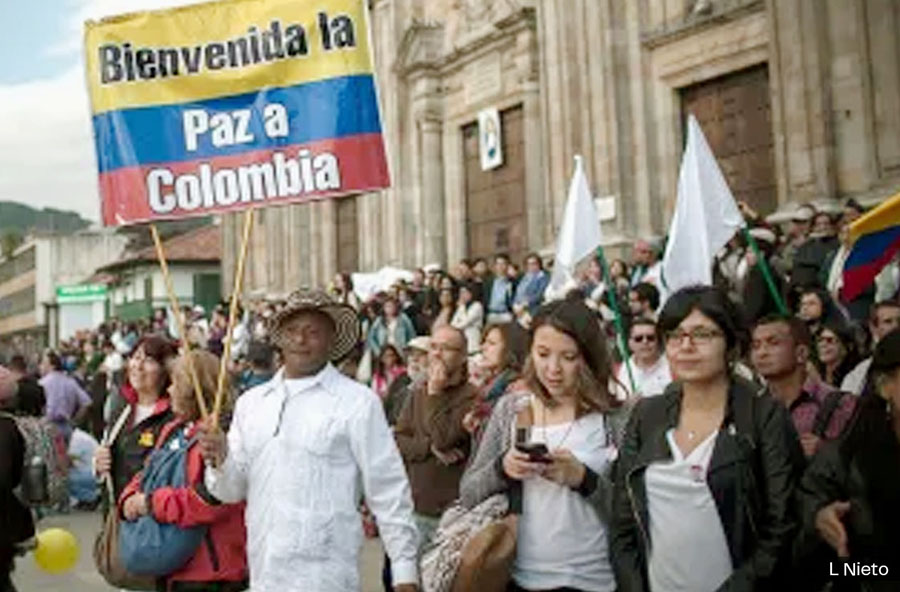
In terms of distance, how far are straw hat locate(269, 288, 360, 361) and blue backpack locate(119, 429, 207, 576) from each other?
1003mm

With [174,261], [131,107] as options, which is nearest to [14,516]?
[131,107]

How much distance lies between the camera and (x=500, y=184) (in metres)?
22.1

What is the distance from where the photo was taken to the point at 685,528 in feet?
12.1

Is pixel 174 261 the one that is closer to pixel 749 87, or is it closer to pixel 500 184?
pixel 500 184

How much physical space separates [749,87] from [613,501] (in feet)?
43.8

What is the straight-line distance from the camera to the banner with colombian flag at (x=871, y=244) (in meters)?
6.80

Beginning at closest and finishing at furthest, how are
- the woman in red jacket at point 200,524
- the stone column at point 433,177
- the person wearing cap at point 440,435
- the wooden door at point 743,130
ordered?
1. the woman in red jacket at point 200,524
2. the person wearing cap at point 440,435
3. the wooden door at point 743,130
4. the stone column at point 433,177

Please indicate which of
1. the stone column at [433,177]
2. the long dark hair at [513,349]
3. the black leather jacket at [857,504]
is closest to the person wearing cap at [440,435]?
the long dark hair at [513,349]

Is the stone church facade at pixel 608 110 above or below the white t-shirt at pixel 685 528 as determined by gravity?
above

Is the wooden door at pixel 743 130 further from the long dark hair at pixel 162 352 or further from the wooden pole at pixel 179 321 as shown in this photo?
the wooden pole at pixel 179 321

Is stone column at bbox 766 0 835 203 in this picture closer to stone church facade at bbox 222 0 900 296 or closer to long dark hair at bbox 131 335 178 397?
stone church facade at bbox 222 0 900 296

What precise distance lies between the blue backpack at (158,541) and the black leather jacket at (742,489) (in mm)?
1929

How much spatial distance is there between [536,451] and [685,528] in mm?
571

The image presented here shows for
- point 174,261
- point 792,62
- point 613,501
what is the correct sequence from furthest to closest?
point 174,261, point 792,62, point 613,501
